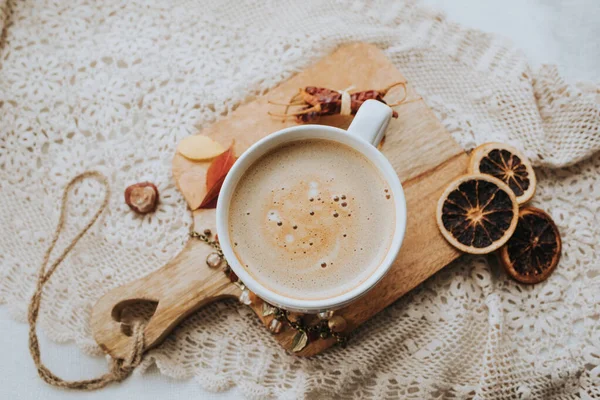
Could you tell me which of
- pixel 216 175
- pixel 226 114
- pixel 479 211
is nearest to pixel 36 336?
pixel 216 175

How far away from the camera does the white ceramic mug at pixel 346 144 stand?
996mm

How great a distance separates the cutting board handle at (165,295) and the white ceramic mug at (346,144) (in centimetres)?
17

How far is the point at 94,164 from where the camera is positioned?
4.41ft

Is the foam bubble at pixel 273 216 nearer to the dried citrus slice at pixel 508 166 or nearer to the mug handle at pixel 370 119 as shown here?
the mug handle at pixel 370 119

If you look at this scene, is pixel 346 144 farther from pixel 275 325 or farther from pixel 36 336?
pixel 36 336

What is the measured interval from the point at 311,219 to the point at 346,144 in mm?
169

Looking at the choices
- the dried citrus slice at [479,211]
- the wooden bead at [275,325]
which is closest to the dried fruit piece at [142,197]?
the wooden bead at [275,325]

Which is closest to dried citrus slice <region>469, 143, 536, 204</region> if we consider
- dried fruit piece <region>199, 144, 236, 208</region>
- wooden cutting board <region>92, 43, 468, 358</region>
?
wooden cutting board <region>92, 43, 468, 358</region>

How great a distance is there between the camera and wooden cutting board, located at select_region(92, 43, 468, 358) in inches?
46.0

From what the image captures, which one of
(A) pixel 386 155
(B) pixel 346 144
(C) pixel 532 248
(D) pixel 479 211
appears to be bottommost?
(C) pixel 532 248

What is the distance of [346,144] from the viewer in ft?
3.57

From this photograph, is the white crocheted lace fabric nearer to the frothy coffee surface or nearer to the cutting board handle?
the cutting board handle

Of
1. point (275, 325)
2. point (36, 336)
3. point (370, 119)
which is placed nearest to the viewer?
point (370, 119)

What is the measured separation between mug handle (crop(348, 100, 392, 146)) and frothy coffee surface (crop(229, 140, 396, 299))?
0.04 m
